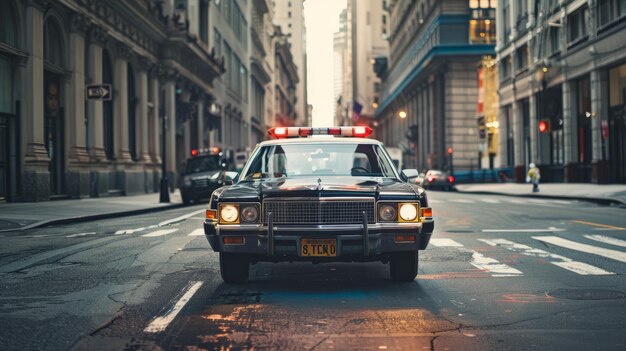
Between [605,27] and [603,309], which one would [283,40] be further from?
[603,309]

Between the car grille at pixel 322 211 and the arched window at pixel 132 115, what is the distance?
3183 cm

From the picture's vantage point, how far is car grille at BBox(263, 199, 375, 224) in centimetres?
713

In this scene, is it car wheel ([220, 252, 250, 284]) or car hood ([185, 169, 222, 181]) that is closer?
car wheel ([220, 252, 250, 284])

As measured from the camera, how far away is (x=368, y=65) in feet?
543

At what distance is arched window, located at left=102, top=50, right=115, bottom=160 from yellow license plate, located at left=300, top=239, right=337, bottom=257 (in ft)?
92.2

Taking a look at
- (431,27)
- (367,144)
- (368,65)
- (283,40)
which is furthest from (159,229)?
(368,65)

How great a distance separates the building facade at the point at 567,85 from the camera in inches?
1378

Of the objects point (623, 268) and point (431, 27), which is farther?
point (431, 27)

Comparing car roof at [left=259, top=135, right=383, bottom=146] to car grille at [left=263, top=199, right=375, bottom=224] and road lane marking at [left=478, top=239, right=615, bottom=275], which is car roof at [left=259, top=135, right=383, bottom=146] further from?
road lane marking at [left=478, top=239, right=615, bottom=275]

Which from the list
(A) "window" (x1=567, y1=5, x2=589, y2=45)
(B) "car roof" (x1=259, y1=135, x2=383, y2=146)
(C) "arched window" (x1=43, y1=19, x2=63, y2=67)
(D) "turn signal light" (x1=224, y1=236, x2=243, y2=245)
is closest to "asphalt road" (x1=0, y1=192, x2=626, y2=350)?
(D) "turn signal light" (x1=224, y1=236, x2=243, y2=245)

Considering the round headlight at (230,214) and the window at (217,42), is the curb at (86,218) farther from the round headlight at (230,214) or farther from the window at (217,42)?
the window at (217,42)

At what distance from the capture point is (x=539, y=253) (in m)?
10.7

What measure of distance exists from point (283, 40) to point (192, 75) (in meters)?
87.3

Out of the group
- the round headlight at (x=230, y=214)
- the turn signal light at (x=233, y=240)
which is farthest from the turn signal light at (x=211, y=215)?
the turn signal light at (x=233, y=240)
